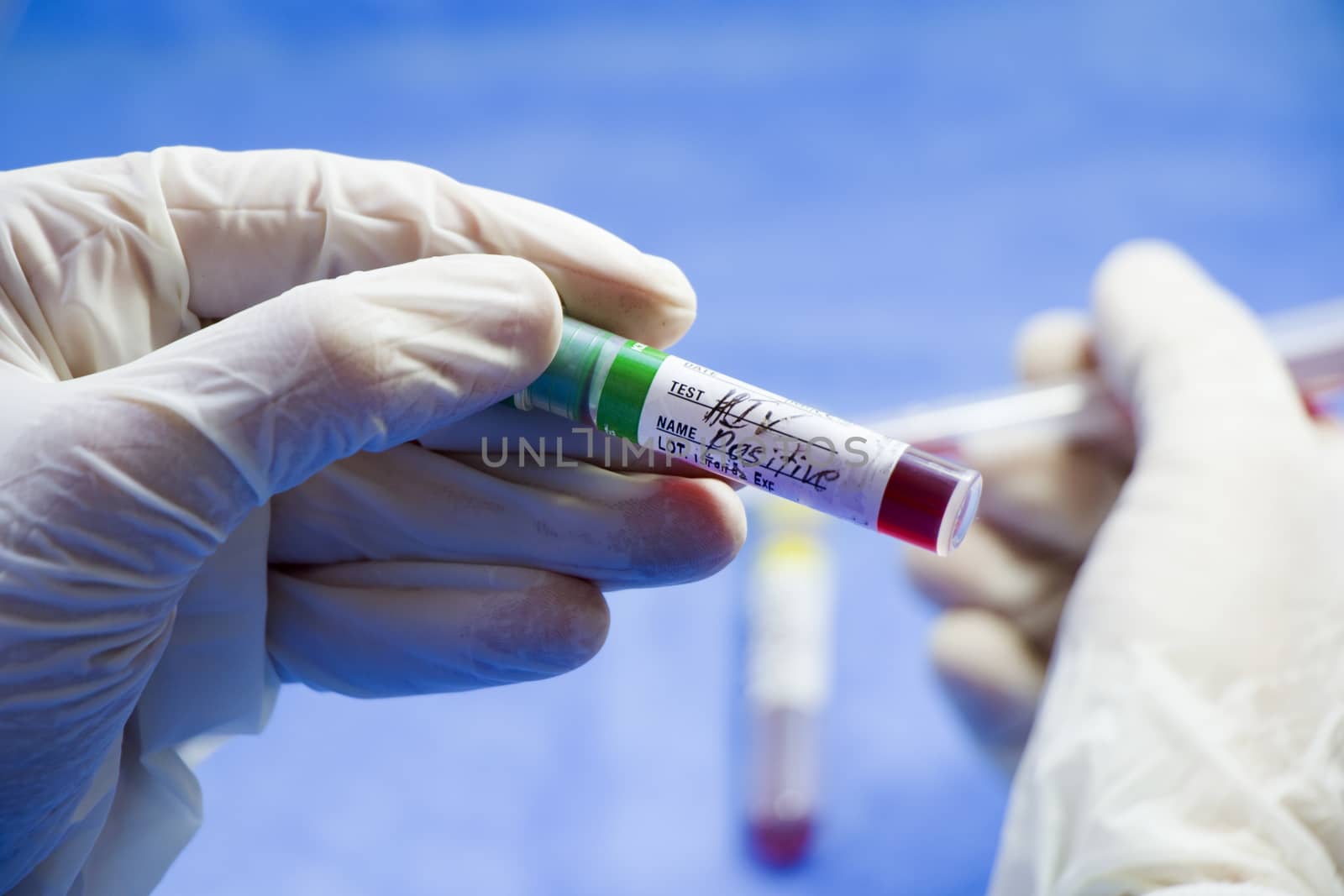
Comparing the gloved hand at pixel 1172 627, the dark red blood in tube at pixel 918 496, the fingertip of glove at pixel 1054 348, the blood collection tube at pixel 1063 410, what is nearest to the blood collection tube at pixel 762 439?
the dark red blood in tube at pixel 918 496

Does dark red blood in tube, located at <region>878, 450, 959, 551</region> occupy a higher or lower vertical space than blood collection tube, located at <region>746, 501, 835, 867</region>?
higher

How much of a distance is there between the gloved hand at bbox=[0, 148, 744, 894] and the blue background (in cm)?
47

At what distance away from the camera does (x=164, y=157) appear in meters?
0.92

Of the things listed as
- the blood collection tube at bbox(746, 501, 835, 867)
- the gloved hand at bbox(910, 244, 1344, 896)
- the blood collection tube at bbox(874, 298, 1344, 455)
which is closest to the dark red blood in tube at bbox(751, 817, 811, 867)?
the blood collection tube at bbox(746, 501, 835, 867)

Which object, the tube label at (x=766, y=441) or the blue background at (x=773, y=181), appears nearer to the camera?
the tube label at (x=766, y=441)

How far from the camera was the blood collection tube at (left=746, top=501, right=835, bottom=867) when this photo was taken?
1367 mm

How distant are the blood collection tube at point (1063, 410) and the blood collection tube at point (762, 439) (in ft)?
2.19

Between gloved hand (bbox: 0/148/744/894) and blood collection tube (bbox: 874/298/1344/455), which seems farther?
blood collection tube (bbox: 874/298/1344/455)

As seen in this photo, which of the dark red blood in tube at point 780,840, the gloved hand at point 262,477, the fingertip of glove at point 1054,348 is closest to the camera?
the gloved hand at point 262,477

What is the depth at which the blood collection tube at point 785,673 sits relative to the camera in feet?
4.49

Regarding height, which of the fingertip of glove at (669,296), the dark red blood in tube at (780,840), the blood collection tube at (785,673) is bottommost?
the dark red blood in tube at (780,840)

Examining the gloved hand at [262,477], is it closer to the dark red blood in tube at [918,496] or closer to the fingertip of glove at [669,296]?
the fingertip of glove at [669,296]

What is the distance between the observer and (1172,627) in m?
1.06

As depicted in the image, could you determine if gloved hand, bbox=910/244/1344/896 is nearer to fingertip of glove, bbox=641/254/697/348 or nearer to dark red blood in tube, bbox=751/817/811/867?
dark red blood in tube, bbox=751/817/811/867
